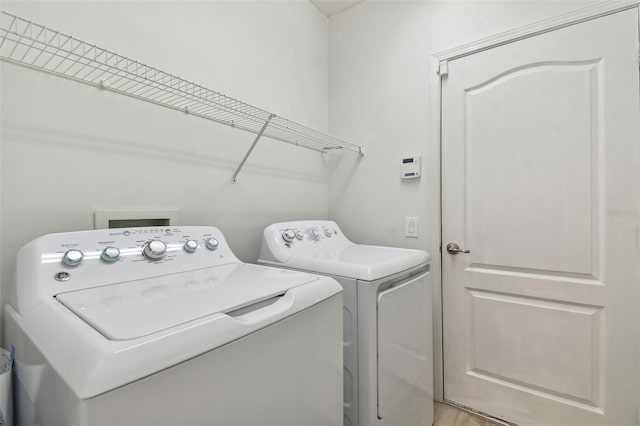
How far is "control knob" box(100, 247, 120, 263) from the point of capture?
3.10 feet

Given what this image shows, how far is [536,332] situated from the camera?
63.7 inches

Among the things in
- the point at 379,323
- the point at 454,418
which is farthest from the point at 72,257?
the point at 454,418

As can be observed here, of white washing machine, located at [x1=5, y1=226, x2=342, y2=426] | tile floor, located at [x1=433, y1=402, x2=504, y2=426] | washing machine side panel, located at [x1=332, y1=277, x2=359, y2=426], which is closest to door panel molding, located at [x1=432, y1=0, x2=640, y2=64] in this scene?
washing machine side panel, located at [x1=332, y1=277, x2=359, y2=426]

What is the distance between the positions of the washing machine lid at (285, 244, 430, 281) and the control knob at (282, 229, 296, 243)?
10 centimetres

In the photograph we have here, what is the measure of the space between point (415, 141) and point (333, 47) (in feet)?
3.60

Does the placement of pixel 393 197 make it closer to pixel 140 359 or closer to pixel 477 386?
pixel 477 386

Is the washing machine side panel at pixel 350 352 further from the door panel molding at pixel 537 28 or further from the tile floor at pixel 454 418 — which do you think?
the door panel molding at pixel 537 28

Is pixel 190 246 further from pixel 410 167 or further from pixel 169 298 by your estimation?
pixel 410 167

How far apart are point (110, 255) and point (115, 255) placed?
0.5 inches

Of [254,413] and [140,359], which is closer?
[140,359]

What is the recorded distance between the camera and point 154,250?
1.05 m

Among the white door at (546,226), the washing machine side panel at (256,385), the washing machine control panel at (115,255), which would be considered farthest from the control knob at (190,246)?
the white door at (546,226)

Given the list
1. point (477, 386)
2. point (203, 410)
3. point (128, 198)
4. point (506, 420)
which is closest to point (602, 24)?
point (477, 386)

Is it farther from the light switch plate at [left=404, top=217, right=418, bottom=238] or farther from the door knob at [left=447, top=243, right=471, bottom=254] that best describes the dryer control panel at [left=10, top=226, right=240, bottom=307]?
the door knob at [left=447, top=243, right=471, bottom=254]
